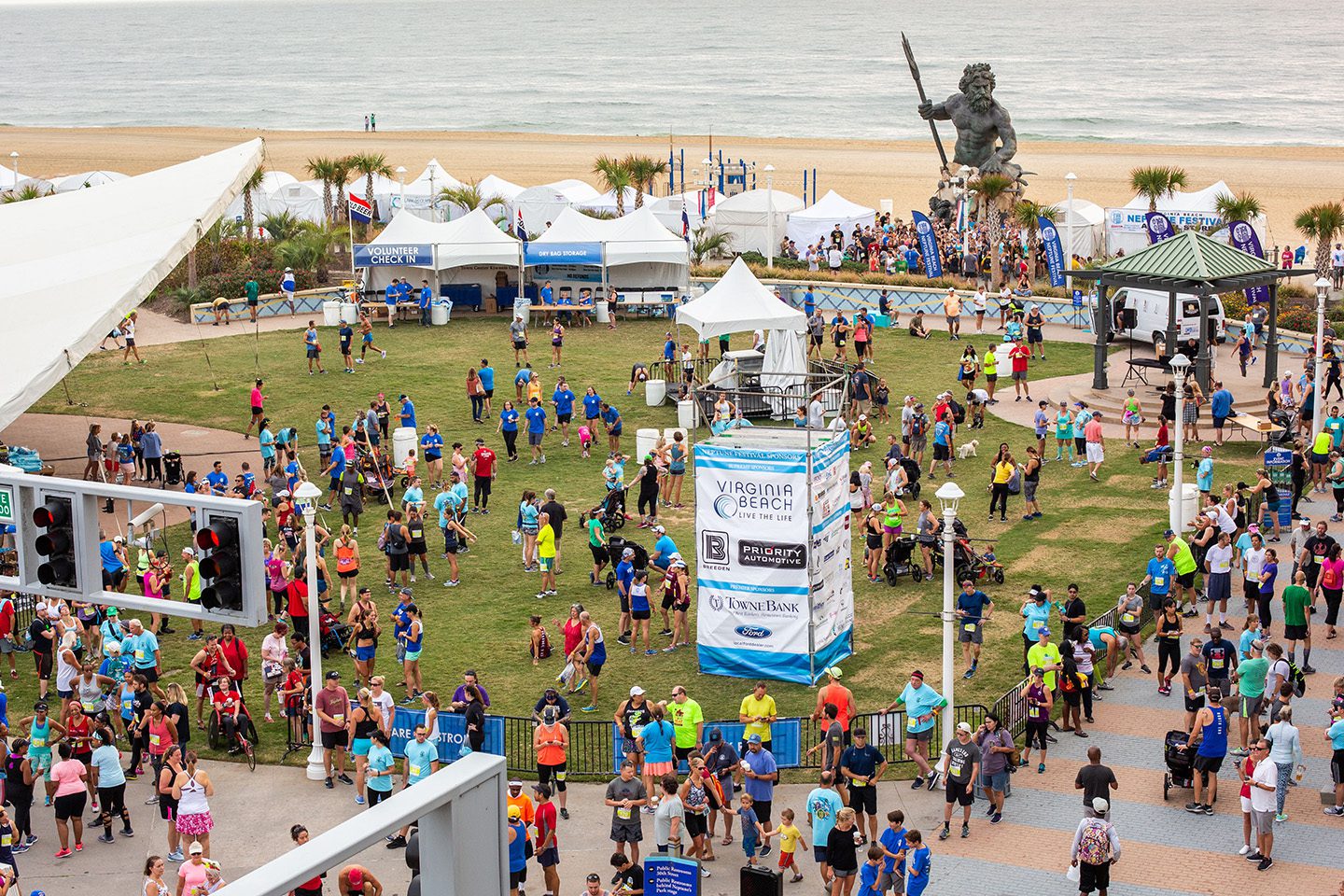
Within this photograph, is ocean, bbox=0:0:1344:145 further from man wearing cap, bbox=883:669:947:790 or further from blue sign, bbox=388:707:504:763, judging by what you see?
blue sign, bbox=388:707:504:763

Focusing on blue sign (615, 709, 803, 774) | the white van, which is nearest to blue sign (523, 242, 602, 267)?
the white van

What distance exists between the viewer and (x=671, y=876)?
1469 centimetres

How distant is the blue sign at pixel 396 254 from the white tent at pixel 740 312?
1366cm

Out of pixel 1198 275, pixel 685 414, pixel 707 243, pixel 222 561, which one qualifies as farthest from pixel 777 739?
pixel 707 243

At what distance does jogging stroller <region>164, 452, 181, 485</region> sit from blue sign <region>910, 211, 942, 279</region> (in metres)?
25.9

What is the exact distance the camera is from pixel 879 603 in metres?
24.3

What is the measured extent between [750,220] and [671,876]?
4241 cm

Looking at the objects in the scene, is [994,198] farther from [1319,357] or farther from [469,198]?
[1319,357]

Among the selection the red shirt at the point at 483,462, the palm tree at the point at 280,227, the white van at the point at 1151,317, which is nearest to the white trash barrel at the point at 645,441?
the red shirt at the point at 483,462

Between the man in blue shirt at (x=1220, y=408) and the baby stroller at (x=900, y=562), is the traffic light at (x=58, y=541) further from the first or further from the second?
the man in blue shirt at (x=1220, y=408)

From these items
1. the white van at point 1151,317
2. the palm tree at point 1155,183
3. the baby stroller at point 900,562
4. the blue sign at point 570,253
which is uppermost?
the palm tree at point 1155,183

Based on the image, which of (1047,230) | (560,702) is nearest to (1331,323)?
(1047,230)

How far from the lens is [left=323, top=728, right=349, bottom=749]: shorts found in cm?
1838

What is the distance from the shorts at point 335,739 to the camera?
1838 centimetres
